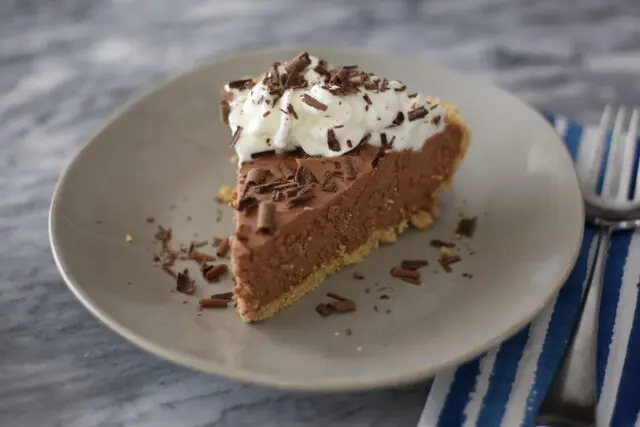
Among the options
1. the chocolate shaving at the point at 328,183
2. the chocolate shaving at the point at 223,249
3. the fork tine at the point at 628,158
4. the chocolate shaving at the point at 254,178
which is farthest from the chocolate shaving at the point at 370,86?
the fork tine at the point at 628,158

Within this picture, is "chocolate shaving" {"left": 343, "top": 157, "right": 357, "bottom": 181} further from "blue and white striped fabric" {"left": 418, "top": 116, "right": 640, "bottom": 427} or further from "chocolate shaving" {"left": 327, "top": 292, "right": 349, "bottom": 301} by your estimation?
"blue and white striped fabric" {"left": 418, "top": 116, "right": 640, "bottom": 427}

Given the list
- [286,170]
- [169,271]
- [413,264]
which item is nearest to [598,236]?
[413,264]

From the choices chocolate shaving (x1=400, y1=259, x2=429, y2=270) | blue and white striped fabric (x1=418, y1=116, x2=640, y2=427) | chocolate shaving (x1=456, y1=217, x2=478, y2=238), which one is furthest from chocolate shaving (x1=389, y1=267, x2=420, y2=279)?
blue and white striped fabric (x1=418, y1=116, x2=640, y2=427)

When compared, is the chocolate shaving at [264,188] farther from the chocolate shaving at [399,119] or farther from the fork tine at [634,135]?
the fork tine at [634,135]

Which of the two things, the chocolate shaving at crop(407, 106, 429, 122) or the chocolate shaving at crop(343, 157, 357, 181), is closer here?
the chocolate shaving at crop(343, 157, 357, 181)

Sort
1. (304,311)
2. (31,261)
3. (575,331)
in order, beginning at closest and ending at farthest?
(575,331)
(304,311)
(31,261)

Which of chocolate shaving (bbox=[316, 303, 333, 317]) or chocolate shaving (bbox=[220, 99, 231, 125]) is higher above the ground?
chocolate shaving (bbox=[220, 99, 231, 125])

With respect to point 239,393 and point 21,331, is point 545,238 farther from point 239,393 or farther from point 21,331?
point 21,331

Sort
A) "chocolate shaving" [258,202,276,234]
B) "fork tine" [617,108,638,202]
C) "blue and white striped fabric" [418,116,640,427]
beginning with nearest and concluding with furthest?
"blue and white striped fabric" [418,116,640,427], "chocolate shaving" [258,202,276,234], "fork tine" [617,108,638,202]

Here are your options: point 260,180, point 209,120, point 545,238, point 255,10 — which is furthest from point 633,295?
point 255,10
